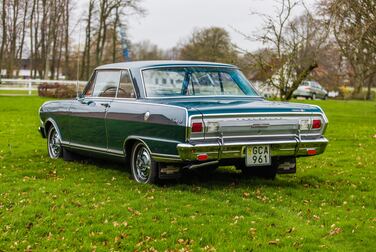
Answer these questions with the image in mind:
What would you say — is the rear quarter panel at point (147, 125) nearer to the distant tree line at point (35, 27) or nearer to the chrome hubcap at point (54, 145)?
Answer: the chrome hubcap at point (54, 145)

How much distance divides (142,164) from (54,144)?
2.89 meters

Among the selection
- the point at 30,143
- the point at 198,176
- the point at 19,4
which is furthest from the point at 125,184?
the point at 19,4

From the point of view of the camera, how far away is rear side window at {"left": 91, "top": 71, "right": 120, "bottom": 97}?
827 cm

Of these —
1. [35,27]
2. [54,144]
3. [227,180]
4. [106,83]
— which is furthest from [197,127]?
[35,27]

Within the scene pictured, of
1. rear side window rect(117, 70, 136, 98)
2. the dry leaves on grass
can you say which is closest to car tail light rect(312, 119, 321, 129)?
rear side window rect(117, 70, 136, 98)

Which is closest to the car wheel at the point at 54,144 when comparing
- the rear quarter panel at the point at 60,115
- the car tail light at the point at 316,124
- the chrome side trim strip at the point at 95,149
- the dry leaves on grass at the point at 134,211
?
the rear quarter panel at the point at 60,115

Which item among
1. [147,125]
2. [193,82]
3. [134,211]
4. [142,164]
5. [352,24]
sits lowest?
[134,211]

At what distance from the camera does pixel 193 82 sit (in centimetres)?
784

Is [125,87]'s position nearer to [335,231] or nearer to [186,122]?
[186,122]

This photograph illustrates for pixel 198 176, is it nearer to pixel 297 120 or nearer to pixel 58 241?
pixel 297 120

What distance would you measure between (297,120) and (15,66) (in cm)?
5573

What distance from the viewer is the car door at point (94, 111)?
8164 mm

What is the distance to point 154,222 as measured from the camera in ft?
18.2

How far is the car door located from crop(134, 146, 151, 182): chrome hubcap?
0.73 m
